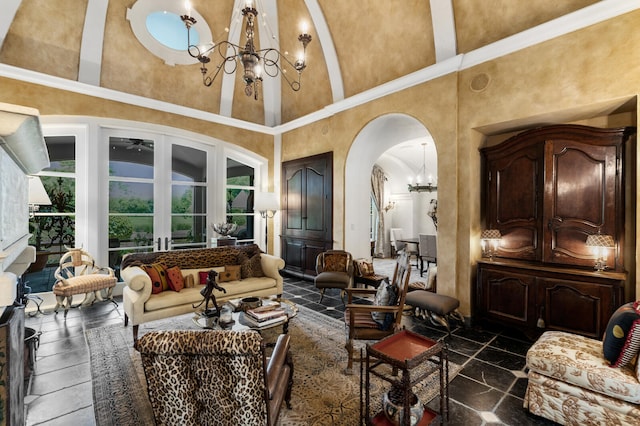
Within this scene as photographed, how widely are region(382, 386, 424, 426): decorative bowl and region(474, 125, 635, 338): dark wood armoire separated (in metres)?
2.24

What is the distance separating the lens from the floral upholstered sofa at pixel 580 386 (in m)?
1.85

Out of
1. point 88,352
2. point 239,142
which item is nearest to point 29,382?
point 88,352

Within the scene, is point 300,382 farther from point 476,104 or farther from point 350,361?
point 476,104

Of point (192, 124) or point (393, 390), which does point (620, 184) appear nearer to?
point (393, 390)

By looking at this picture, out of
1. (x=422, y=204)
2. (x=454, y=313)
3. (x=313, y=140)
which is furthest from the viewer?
(x=422, y=204)

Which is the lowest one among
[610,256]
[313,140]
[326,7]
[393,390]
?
[393,390]

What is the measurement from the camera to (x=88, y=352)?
302cm

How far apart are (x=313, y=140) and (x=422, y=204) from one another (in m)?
5.45

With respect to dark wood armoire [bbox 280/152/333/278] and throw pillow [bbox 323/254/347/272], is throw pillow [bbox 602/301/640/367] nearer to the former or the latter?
throw pillow [bbox 323/254/347/272]

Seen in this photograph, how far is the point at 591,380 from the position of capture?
6.36 ft

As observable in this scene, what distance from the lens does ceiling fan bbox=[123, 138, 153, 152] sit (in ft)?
17.0

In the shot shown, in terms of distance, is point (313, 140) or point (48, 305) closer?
point (48, 305)

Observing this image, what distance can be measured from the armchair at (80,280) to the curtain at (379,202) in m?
7.57

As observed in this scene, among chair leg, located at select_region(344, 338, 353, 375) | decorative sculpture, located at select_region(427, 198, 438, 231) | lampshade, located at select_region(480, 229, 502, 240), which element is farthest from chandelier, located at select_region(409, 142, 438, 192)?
chair leg, located at select_region(344, 338, 353, 375)
